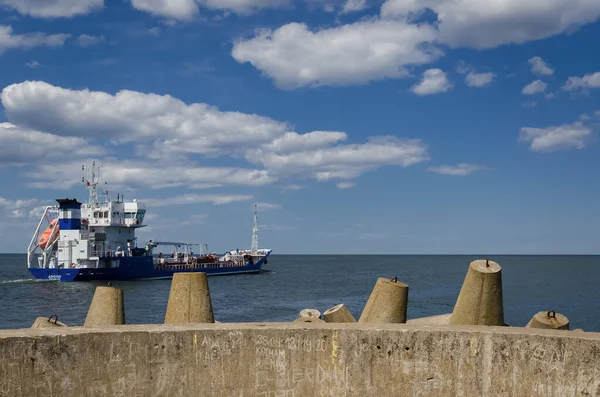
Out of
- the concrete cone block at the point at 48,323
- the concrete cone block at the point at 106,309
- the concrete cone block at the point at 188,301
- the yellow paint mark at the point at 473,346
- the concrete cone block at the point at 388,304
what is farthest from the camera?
the concrete cone block at the point at 106,309

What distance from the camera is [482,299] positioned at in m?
8.69

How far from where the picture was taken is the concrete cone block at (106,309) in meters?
9.98

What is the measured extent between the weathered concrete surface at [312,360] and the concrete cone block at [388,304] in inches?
83.2

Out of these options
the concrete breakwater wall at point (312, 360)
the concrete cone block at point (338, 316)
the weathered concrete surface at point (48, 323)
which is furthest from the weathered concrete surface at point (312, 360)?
the concrete cone block at point (338, 316)

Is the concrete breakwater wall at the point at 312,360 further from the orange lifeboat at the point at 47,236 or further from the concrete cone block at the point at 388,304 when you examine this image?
the orange lifeboat at the point at 47,236

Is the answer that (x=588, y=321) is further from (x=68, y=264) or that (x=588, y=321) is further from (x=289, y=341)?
(x=68, y=264)

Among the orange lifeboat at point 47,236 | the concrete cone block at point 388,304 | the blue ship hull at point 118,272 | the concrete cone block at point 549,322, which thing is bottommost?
the blue ship hull at point 118,272

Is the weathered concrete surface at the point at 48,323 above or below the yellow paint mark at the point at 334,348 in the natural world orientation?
below

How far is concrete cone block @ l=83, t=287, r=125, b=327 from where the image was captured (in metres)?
9.98

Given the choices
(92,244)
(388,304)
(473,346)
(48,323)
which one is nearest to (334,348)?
(473,346)

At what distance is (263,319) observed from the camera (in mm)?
34625

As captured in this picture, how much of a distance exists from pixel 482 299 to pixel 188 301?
13.3ft

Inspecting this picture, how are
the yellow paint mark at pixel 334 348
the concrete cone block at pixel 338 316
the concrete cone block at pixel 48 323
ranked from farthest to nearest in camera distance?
the concrete cone block at pixel 338 316, the concrete cone block at pixel 48 323, the yellow paint mark at pixel 334 348

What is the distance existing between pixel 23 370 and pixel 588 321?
32.2 meters
